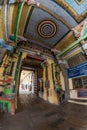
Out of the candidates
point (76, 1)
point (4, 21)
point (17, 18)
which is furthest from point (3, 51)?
point (76, 1)

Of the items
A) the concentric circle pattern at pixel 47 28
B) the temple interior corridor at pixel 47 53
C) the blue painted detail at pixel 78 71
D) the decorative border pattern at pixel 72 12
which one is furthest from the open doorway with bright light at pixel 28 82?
the decorative border pattern at pixel 72 12

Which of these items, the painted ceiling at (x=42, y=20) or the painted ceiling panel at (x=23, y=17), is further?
the painted ceiling panel at (x=23, y=17)

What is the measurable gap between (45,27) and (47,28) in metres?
0.15

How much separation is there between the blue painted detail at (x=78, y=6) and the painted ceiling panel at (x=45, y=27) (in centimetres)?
103

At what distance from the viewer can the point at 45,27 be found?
587 cm

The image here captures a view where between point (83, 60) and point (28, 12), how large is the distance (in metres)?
4.33

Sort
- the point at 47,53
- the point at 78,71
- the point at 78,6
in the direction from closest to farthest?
the point at 78,6
the point at 78,71
the point at 47,53

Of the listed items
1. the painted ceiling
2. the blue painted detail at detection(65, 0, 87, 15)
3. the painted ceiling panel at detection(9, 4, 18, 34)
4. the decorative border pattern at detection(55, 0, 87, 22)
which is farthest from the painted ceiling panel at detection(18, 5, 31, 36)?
the blue painted detail at detection(65, 0, 87, 15)

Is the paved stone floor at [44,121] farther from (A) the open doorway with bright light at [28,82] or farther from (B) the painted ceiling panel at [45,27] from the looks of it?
(A) the open doorway with bright light at [28,82]

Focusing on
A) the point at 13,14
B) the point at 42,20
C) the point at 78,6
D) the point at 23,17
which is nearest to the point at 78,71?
the point at 78,6

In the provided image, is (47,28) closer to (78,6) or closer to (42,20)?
(42,20)

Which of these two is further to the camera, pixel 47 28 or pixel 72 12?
pixel 47 28

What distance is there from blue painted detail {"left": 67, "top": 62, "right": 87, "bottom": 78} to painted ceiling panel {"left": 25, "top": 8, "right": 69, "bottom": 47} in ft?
7.72

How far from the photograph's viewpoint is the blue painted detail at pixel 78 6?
464cm
